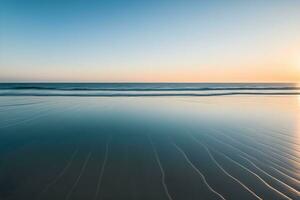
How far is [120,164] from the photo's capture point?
439cm

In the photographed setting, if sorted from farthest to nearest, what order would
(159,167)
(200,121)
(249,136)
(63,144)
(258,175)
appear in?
(200,121) → (249,136) → (63,144) → (159,167) → (258,175)

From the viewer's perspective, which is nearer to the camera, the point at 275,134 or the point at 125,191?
the point at 125,191

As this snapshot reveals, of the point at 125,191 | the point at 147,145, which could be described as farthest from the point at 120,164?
the point at 147,145

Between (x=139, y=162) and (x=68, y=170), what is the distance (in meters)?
1.21

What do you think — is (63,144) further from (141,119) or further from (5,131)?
(141,119)

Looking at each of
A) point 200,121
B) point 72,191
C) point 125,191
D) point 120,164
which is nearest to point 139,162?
point 120,164

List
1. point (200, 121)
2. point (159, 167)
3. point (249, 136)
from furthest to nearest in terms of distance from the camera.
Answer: point (200, 121), point (249, 136), point (159, 167)

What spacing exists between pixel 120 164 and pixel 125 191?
3.31 ft

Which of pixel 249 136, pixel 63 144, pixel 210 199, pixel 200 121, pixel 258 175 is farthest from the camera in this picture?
pixel 200 121

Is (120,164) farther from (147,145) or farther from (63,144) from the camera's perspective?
(63,144)

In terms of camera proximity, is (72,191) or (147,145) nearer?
(72,191)

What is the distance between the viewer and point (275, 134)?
22.4ft

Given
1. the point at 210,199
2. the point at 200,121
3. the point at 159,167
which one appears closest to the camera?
the point at 210,199

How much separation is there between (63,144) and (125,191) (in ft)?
9.14
